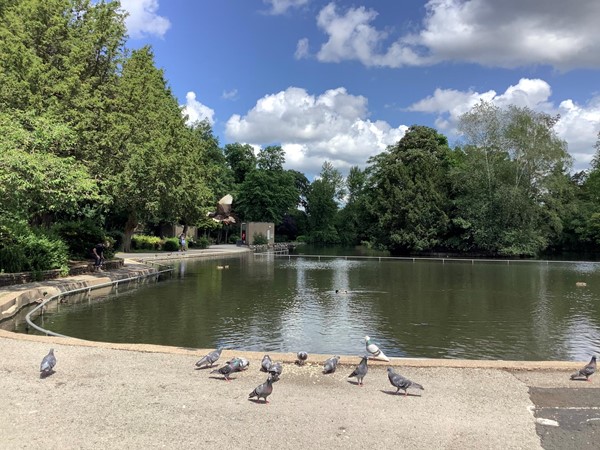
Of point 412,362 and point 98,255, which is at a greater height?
point 98,255

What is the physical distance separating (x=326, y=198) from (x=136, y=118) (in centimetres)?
6722

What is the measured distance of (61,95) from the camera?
20.3 m

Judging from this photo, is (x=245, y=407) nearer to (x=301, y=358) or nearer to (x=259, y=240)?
(x=301, y=358)

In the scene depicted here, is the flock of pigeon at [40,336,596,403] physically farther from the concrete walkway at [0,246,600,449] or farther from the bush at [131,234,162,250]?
the bush at [131,234,162,250]

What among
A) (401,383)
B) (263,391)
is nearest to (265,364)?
(263,391)

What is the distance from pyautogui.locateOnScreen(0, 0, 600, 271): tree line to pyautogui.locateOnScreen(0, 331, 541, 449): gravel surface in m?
8.53

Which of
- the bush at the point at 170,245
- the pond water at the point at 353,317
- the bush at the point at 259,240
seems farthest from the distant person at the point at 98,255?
the bush at the point at 259,240

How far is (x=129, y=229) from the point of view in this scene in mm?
36312

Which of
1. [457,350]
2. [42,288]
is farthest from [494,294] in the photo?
[42,288]

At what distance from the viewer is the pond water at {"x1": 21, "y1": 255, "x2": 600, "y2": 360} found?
439 inches

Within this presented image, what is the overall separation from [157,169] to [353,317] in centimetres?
1667

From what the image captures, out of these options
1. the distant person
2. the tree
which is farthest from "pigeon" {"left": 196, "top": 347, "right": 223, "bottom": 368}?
the tree

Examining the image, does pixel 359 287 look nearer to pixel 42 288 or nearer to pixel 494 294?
pixel 494 294

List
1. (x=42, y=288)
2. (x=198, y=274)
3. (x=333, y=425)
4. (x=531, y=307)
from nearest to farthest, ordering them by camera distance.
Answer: (x=333, y=425), (x=42, y=288), (x=531, y=307), (x=198, y=274)
